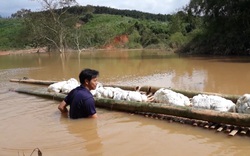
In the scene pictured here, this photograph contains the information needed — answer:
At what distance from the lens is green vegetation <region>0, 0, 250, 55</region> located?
77.1ft

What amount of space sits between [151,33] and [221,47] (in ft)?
87.7

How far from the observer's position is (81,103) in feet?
18.7

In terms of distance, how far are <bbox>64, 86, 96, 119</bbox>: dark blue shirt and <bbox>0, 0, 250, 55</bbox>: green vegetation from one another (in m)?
18.7

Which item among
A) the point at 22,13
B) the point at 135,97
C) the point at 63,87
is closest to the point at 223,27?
the point at 63,87

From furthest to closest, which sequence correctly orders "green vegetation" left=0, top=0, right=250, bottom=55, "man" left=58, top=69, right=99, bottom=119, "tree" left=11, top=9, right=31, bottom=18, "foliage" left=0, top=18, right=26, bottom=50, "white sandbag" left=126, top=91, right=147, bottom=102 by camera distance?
"foliage" left=0, top=18, right=26, bottom=50, "tree" left=11, top=9, right=31, bottom=18, "green vegetation" left=0, top=0, right=250, bottom=55, "white sandbag" left=126, top=91, right=147, bottom=102, "man" left=58, top=69, right=99, bottom=119

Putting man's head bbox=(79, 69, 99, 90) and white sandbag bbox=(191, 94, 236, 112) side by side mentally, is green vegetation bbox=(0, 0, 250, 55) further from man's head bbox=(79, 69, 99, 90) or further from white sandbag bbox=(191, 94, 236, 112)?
man's head bbox=(79, 69, 99, 90)

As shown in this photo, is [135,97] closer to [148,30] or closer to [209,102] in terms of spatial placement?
[209,102]

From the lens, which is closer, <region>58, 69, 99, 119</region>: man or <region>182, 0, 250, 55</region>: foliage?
<region>58, 69, 99, 119</region>: man

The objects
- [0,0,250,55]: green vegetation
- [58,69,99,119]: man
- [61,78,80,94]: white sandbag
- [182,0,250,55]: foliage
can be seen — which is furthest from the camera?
[0,0,250,55]: green vegetation

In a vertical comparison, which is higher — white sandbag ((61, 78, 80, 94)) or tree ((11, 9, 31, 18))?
tree ((11, 9, 31, 18))

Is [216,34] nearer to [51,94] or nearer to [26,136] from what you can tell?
[51,94]

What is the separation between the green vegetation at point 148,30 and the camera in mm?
23500

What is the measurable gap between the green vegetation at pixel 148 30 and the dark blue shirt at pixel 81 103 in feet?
61.4

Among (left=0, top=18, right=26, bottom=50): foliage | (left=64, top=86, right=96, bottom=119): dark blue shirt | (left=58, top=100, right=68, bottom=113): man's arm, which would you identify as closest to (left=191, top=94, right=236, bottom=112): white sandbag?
(left=64, top=86, right=96, bottom=119): dark blue shirt
